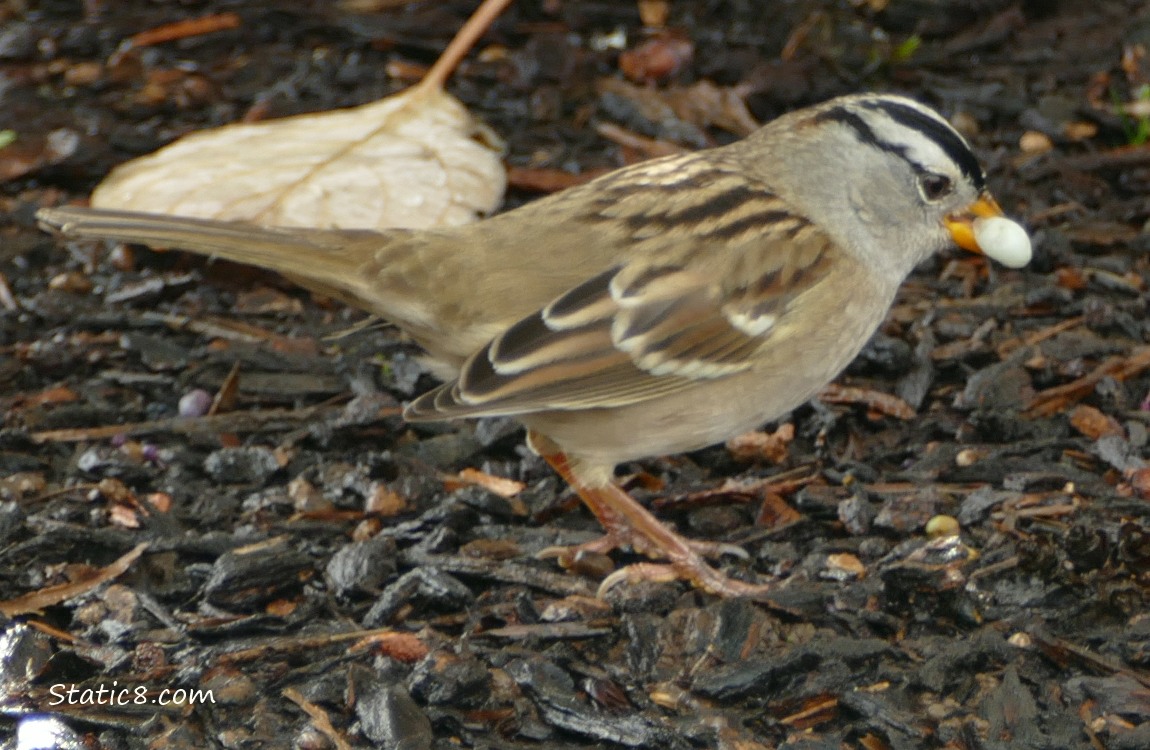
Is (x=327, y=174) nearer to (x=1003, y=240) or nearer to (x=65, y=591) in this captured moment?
(x=65, y=591)

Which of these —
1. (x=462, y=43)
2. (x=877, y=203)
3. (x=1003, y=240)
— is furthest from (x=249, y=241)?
(x=462, y=43)

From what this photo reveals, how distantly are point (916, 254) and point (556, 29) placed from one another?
2.19 meters

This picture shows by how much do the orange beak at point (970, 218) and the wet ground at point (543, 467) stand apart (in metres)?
0.43

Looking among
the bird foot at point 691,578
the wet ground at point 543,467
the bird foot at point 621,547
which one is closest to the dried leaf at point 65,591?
the wet ground at point 543,467

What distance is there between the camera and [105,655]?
2965 millimetres

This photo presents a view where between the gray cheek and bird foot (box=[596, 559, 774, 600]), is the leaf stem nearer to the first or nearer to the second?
the gray cheek

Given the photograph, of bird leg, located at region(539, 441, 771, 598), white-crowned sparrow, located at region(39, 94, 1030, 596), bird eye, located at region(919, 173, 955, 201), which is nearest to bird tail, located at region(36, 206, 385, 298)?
white-crowned sparrow, located at region(39, 94, 1030, 596)

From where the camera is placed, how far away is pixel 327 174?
438 centimetres

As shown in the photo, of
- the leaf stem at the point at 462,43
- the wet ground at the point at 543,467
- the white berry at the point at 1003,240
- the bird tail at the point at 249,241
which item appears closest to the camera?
the wet ground at the point at 543,467

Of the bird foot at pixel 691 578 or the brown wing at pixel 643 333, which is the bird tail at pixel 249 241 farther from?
the bird foot at pixel 691 578

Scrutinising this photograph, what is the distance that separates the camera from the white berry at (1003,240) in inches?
141

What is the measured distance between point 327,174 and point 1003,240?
1912mm

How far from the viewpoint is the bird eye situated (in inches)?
141

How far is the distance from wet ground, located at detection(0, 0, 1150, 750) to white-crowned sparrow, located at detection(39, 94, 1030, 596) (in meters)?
0.28
